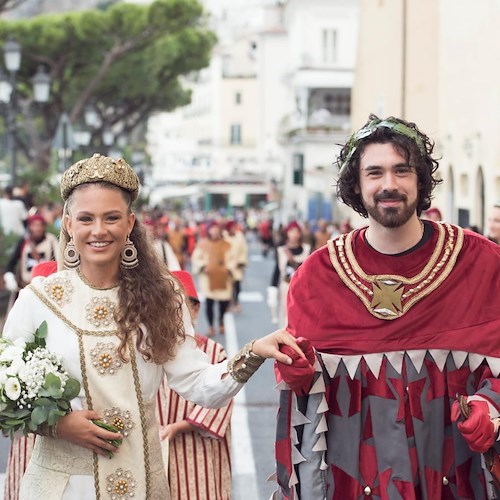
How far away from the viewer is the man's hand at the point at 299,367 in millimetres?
4145

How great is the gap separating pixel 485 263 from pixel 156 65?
44.1 metres

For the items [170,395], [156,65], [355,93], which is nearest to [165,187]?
[156,65]

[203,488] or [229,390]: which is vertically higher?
[229,390]

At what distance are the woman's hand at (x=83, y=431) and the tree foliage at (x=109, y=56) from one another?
33806 millimetres

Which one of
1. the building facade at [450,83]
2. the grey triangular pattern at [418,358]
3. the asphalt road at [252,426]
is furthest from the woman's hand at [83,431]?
the building facade at [450,83]

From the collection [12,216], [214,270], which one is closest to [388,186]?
[214,270]

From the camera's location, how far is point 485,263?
438cm

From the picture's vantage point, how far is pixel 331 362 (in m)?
4.36

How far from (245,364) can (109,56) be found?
3728 centimetres

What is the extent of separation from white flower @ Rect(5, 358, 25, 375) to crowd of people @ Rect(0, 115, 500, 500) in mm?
156

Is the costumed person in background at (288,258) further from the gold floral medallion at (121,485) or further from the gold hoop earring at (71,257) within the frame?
the gold floral medallion at (121,485)

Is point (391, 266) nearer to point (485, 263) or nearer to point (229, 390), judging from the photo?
point (485, 263)

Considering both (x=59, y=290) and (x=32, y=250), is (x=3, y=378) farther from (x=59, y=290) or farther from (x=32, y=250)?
(x=32, y=250)

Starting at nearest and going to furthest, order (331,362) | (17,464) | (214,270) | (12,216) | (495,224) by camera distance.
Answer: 1. (331,362)
2. (17,464)
3. (495,224)
4. (214,270)
5. (12,216)
